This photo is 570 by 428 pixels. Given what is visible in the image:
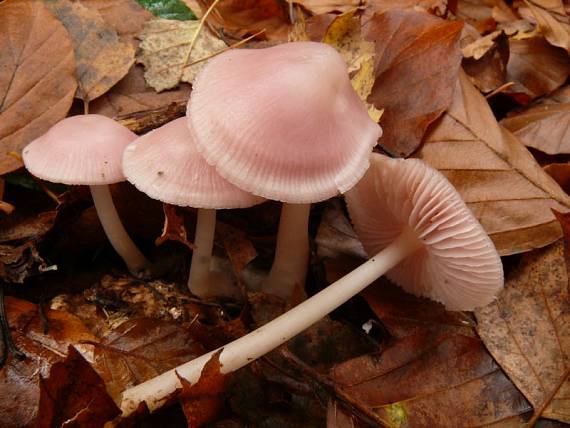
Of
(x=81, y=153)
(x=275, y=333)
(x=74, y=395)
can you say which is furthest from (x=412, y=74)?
(x=74, y=395)

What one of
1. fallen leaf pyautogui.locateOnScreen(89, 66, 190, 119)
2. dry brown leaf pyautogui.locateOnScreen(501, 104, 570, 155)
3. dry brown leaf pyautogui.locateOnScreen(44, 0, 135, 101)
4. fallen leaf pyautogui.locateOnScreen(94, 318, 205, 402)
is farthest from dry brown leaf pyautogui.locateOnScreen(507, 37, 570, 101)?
fallen leaf pyautogui.locateOnScreen(94, 318, 205, 402)

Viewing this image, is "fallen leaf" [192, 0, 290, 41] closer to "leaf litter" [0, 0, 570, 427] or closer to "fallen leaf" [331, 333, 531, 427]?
"leaf litter" [0, 0, 570, 427]

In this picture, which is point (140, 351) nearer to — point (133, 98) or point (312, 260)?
point (312, 260)

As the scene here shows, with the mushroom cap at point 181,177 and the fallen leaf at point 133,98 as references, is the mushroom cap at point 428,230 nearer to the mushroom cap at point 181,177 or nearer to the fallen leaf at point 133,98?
the mushroom cap at point 181,177

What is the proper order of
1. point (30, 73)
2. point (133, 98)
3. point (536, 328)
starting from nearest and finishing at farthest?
point (536, 328), point (30, 73), point (133, 98)

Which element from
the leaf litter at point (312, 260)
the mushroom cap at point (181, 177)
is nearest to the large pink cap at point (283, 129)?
the mushroom cap at point (181, 177)

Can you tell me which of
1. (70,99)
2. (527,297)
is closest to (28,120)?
(70,99)
